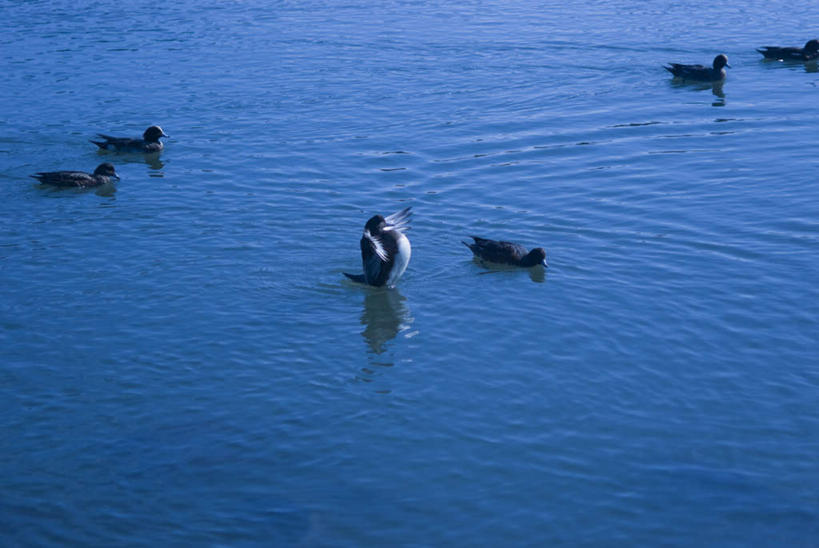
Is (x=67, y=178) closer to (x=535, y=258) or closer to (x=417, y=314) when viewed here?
(x=417, y=314)

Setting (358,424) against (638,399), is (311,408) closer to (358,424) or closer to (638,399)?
(358,424)

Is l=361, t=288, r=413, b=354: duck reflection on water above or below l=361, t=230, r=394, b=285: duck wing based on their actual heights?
below

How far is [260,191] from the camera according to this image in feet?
61.7

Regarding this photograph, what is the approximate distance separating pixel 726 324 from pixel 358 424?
17.2 feet

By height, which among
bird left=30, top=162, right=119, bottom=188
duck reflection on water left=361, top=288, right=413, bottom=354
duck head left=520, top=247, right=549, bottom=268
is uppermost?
bird left=30, top=162, right=119, bottom=188

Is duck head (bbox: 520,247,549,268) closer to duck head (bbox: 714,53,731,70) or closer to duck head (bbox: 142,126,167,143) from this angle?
duck head (bbox: 142,126,167,143)

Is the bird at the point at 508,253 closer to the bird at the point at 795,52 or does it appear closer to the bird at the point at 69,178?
the bird at the point at 69,178

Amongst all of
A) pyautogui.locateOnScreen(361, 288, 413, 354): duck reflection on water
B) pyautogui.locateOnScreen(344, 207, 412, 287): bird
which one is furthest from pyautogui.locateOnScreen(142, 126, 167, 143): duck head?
pyautogui.locateOnScreen(361, 288, 413, 354): duck reflection on water

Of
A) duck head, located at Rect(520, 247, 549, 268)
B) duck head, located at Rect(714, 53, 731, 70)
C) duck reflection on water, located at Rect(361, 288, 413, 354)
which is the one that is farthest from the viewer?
duck head, located at Rect(714, 53, 731, 70)

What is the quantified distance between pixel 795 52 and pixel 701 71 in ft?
12.6

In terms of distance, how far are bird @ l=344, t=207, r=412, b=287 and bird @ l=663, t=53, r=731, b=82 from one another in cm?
1447

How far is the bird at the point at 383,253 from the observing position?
46.5 feet

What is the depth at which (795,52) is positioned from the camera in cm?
2803

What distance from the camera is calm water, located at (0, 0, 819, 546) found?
9.45m
